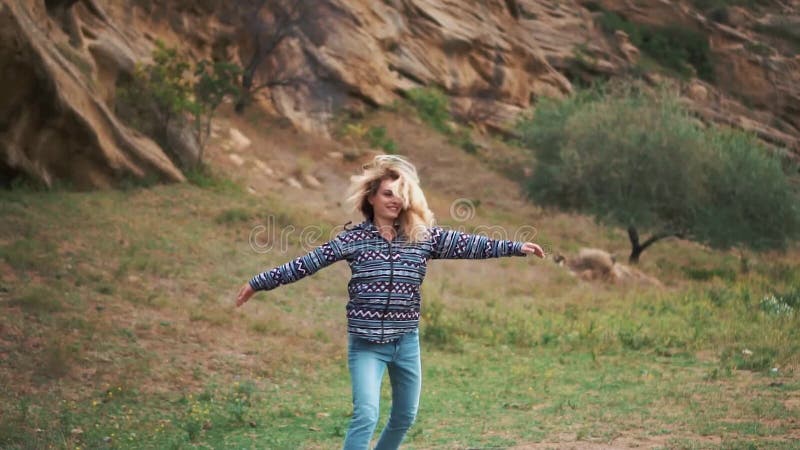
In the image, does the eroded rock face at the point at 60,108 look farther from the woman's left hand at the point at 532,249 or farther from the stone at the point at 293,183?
the woman's left hand at the point at 532,249

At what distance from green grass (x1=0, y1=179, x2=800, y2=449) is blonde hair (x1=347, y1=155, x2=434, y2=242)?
236 cm

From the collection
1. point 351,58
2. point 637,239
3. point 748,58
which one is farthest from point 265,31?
point 748,58

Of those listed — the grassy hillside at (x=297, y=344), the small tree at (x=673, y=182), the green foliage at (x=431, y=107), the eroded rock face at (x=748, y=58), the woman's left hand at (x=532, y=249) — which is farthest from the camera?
the eroded rock face at (x=748, y=58)

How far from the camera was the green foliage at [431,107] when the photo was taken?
31547 mm

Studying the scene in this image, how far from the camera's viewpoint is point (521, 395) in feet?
29.4

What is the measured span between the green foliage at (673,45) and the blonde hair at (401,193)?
3848cm

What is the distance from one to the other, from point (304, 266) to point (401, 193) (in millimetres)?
604

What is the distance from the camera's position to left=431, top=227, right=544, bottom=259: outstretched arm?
16.1 feet

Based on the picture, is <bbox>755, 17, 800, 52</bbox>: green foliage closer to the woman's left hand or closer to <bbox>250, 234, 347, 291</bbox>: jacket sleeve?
the woman's left hand

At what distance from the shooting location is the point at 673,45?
141ft

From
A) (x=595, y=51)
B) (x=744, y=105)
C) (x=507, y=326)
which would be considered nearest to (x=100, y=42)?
(x=507, y=326)

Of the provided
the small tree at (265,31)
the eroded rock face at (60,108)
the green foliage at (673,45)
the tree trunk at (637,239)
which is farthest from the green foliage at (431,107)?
the eroded rock face at (60,108)

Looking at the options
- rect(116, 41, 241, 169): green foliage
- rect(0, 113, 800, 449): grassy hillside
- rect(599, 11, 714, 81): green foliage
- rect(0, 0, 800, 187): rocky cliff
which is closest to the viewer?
rect(0, 113, 800, 449): grassy hillside

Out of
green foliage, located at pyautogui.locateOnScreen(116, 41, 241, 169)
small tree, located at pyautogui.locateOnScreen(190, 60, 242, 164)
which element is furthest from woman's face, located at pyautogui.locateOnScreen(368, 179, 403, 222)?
small tree, located at pyautogui.locateOnScreen(190, 60, 242, 164)
